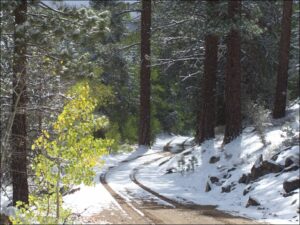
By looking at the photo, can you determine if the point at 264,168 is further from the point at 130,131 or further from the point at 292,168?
the point at 130,131

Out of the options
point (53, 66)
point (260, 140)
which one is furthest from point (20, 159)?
point (260, 140)

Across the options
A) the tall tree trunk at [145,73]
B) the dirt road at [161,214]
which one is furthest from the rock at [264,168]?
the tall tree trunk at [145,73]

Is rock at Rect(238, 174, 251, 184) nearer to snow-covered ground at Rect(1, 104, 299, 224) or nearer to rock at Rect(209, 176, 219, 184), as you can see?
snow-covered ground at Rect(1, 104, 299, 224)

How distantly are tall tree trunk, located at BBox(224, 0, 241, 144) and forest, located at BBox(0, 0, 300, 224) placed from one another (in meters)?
0.04

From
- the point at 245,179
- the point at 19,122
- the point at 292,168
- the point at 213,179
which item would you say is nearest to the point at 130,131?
the point at 213,179

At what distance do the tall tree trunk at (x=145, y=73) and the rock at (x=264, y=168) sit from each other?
554 inches

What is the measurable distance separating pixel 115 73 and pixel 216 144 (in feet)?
52.5

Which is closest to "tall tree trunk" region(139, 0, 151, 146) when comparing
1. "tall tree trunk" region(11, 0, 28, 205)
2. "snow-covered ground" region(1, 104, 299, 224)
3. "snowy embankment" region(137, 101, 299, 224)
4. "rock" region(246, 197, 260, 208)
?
"snow-covered ground" region(1, 104, 299, 224)

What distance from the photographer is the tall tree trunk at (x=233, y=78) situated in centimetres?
1798

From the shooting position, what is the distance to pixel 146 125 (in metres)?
28.3

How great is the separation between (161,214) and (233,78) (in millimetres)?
8064

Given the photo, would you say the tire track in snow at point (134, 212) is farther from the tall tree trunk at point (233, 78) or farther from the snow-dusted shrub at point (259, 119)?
the tall tree trunk at point (233, 78)

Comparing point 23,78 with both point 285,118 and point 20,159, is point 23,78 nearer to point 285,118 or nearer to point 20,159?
point 20,159

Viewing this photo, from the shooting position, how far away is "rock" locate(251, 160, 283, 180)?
1401cm
